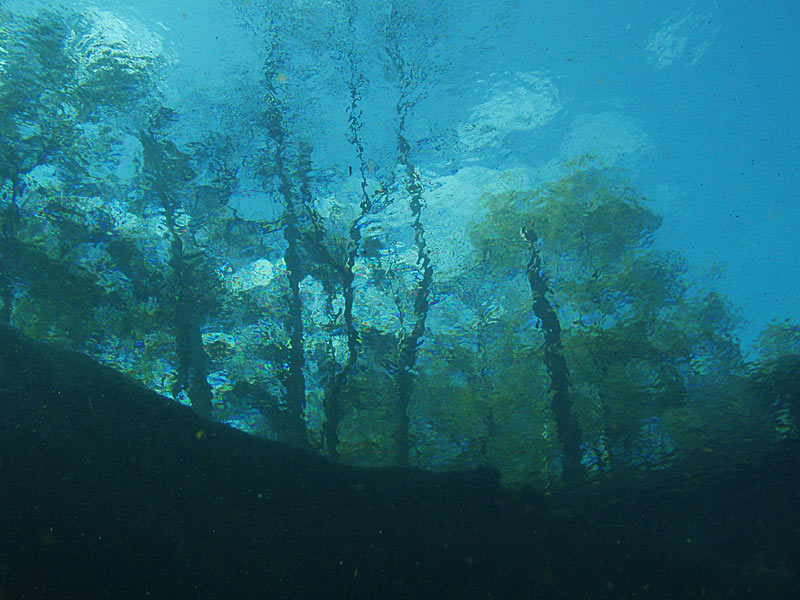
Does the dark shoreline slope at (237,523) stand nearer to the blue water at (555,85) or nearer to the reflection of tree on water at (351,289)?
the reflection of tree on water at (351,289)

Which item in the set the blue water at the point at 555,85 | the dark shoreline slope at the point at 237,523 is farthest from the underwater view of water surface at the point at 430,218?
the dark shoreline slope at the point at 237,523

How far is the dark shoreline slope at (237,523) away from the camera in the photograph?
5590mm

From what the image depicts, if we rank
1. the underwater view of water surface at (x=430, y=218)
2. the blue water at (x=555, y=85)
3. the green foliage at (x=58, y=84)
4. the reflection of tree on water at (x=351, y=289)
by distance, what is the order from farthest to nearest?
the reflection of tree on water at (x=351, y=289) → the underwater view of water surface at (x=430, y=218) → the blue water at (x=555, y=85) → the green foliage at (x=58, y=84)

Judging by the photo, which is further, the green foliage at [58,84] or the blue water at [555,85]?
the blue water at [555,85]

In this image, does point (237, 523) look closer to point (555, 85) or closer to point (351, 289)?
point (351, 289)

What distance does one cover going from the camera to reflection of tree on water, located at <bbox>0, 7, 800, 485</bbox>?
34.7 ft

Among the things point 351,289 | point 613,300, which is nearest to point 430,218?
point 351,289

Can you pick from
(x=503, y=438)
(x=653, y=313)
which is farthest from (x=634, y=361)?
(x=503, y=438)

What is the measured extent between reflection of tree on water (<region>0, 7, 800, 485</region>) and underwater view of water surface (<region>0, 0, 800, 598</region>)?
8cm

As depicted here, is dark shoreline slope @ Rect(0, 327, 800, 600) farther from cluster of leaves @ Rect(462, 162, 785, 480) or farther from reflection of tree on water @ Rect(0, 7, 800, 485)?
cluster of leaves @ Rect(462, 162, 785, 480)

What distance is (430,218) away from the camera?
39.3 ft

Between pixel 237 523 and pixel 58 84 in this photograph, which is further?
pixel 58 84

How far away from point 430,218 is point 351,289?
3.75m

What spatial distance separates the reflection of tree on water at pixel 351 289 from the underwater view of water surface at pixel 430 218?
82 millimetres
